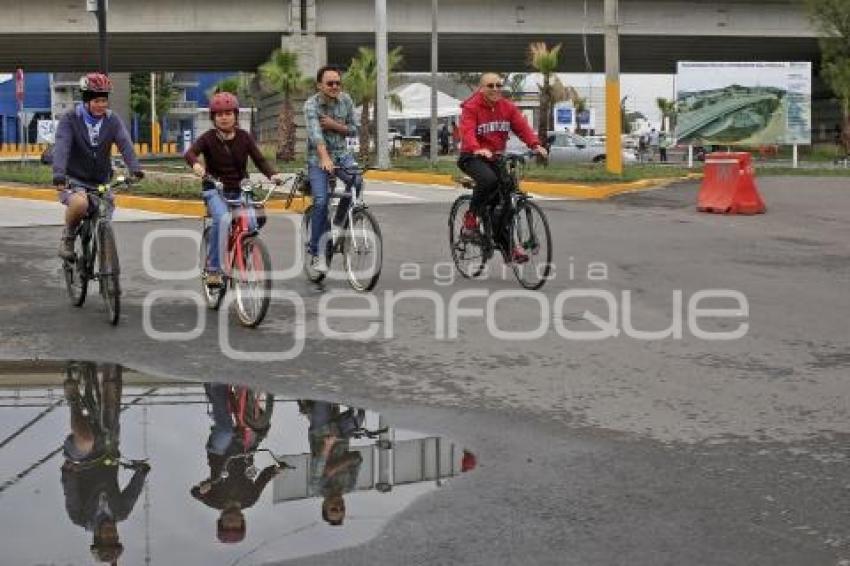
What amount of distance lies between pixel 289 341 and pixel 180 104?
3681 inches

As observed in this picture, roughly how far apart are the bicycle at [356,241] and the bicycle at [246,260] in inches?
54.9

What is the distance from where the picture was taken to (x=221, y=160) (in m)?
8.91

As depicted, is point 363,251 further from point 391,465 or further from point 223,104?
point 391,465

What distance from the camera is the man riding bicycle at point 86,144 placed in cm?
880

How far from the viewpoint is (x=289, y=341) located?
8.06 meters

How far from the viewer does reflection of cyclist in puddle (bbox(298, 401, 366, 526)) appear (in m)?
4.60

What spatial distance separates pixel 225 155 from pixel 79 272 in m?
1.55

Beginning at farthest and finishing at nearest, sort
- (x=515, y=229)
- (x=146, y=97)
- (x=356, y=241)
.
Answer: (x=146, y=97), (x=515, y=229), (x=356, y=241)

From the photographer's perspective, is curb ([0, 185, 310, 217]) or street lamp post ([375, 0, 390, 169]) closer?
curb ([0, 185, 310, 217])

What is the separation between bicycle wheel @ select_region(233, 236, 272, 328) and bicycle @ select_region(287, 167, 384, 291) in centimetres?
171

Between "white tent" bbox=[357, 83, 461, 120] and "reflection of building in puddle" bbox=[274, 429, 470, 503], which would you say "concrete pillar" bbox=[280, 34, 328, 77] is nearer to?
"white tent" bbox=[357, 83, 461, 120]

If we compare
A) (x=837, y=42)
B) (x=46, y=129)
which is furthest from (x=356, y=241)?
(x=837, y=42)

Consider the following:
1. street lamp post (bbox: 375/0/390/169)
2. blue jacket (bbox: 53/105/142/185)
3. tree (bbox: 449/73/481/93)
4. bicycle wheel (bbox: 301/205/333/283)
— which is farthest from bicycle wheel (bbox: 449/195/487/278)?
tree (bbox: 449/73/481/93)

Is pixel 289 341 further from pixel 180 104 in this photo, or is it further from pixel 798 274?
pixel 180 104
